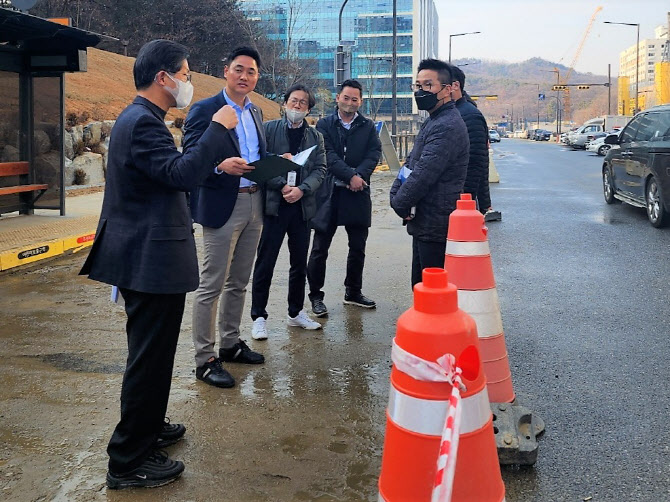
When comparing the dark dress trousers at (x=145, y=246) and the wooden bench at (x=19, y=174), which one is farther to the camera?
the wooden bench at (x=19, y=174)

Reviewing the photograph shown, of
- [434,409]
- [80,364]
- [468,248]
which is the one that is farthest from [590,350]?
[80,364]

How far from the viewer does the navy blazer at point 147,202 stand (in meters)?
3.01

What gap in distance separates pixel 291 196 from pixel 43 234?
5.57 meters

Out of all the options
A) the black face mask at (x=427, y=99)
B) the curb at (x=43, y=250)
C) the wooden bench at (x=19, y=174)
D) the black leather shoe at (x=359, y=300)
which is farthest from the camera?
the wooden bench at (x=19, y=174)

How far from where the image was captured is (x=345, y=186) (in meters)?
6.09

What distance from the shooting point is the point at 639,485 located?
312 cm

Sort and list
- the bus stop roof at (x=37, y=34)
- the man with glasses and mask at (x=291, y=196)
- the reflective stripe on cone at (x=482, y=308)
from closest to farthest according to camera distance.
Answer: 1. the reflective stripe on cone at (x=482, y=308)
2. the man with glasses and mask at (x=291, y=196)
3. the bus stop roof at (x=37, y=34)

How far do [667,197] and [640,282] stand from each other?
11.6ft

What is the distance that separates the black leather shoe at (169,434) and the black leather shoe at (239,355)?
1193mm

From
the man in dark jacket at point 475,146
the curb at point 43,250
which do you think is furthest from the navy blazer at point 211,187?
the curb at point 43,250

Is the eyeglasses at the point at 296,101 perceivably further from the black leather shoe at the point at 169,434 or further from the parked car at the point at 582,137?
the parked car at the point at 582,137

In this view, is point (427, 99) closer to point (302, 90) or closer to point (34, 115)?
point (302, 90)

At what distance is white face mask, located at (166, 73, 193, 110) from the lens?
127 inches

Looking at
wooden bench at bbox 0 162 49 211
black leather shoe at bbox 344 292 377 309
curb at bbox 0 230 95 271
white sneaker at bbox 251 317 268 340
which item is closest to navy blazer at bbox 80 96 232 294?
white sneaker at bbox 251 317 268 340
